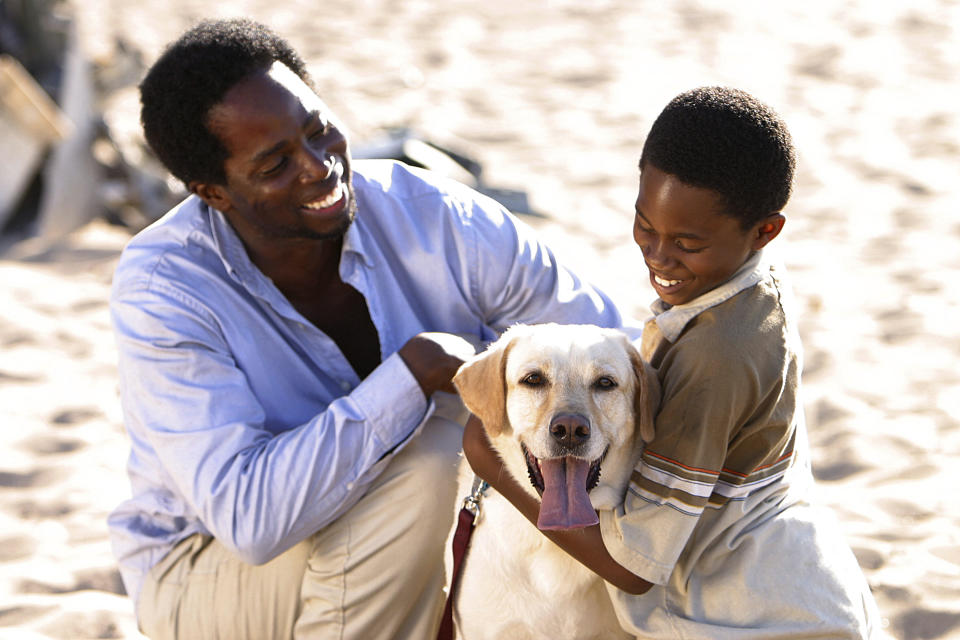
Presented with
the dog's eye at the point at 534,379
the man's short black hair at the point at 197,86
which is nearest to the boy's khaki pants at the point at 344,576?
the dog's eye at the point at 534,379

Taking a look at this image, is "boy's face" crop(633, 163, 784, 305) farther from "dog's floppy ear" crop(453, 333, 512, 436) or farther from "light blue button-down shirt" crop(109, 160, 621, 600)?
"light blue button-down shirt" crop(109, 160, 621, 600)

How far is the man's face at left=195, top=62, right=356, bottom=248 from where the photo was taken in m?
2.69

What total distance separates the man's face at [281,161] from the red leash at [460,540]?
31.8 inches

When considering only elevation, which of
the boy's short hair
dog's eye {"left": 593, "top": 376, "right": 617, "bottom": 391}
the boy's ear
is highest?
the boy's short hair

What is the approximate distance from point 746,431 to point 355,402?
3.17 feet

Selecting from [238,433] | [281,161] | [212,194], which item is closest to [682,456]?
[238,433]

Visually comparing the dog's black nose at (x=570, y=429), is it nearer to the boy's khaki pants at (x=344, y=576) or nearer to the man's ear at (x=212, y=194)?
the boy's khaki pants at (x=344, y=576)

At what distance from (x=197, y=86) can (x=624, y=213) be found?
151 inches

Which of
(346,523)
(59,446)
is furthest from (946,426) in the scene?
(59,446)

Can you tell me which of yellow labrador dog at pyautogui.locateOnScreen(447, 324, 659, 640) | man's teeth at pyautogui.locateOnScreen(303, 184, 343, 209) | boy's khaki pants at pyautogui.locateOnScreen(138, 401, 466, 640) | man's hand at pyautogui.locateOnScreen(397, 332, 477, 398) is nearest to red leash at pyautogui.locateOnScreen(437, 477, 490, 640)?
yellow labrador dog at pyautogui.locateOnScreen(447, 324, 659, 640)

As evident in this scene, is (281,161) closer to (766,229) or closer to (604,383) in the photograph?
(604,383)

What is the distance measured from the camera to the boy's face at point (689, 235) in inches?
→ 85.5

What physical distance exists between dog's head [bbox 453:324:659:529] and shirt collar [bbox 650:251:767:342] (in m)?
0.10

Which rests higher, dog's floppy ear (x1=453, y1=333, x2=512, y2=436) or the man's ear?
the man's ear
